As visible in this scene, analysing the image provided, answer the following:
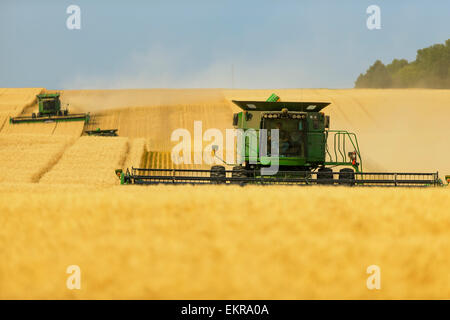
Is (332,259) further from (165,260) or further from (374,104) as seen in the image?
(374,104)

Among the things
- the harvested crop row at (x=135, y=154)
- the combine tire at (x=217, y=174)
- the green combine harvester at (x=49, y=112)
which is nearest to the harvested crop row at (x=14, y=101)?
the green combine harvester at (x=49, y=112)

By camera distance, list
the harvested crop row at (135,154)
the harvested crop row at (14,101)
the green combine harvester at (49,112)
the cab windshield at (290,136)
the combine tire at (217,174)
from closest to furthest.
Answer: the combine tire at (217,174), the cab windshield at (290,136), the harvested crop row at (135,154), the green combine harvester at (49,112), the harvested crop row at (14,101)

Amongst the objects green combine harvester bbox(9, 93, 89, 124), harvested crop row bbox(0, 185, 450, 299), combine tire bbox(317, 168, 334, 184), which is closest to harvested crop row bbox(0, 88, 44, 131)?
green combine harvester bbox(9, 93, 89, 124)

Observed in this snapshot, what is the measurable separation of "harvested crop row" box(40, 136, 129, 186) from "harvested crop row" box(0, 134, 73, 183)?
0.56 m

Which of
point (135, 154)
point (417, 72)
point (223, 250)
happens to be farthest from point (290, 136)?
point (417, 72)

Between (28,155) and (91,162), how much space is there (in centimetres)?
347

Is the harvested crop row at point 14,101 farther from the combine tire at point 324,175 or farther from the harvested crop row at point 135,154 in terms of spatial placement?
the combine tire at point 324,175

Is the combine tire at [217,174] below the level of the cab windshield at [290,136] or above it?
below

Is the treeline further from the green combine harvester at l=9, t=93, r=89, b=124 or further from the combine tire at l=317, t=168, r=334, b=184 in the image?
the combine tire at l=317, t=168, r=334, b=184

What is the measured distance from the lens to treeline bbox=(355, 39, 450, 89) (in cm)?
8988

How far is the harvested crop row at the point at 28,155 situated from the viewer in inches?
962

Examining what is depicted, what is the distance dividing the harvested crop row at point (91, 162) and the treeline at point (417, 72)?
6300cm

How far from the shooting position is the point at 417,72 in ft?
312

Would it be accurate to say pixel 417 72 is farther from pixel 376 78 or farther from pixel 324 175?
pixel 324 175
